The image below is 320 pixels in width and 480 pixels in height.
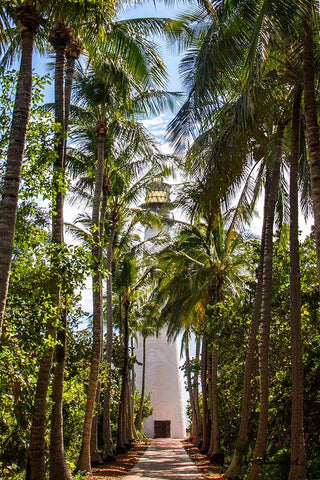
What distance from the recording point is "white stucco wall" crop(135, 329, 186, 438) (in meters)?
45.4

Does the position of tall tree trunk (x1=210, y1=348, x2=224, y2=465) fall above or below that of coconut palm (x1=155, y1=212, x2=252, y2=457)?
below

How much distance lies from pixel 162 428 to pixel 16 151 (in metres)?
42.6

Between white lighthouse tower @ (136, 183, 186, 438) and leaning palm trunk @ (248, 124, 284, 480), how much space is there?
120 ft

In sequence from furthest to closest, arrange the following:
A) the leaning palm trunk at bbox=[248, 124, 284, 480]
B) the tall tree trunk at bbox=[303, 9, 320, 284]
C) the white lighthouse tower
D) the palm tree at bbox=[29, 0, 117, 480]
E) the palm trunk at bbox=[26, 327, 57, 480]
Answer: the white lighthouse tower < the leaning palm trunk at bbox=[248, 124, 284, 480] < the palm tree at bbox=[29, 0, 117, 480] < the palm trunk at bbox=[26, 327, 57, 480] < the tall tree trunk at bbox=[303, 9, 320, 284]

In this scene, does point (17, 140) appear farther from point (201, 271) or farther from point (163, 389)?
point (163, 389)

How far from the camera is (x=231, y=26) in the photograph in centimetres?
804

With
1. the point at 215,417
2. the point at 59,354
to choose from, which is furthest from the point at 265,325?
the point at 215,417

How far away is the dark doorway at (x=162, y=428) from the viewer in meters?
45.4

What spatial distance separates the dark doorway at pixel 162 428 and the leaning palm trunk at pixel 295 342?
1567 inches

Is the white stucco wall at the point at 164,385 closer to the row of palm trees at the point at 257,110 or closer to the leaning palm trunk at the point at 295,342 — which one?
the row of palm trees at the point at 257,110

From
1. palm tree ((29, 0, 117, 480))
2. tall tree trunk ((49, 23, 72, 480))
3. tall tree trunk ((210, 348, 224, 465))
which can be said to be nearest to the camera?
palm tree ((29, 0, 117, 480))

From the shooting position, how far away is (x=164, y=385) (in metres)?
46.0

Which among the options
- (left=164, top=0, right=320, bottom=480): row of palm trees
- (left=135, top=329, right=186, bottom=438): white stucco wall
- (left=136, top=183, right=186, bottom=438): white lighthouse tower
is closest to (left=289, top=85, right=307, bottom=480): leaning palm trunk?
(left=164, top=0, right=320, bottom=480): row of palm trees

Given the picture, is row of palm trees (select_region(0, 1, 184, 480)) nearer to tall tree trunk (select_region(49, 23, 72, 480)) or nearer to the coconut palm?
tall tree trunk (select_region(49, 23, 72, 480))
